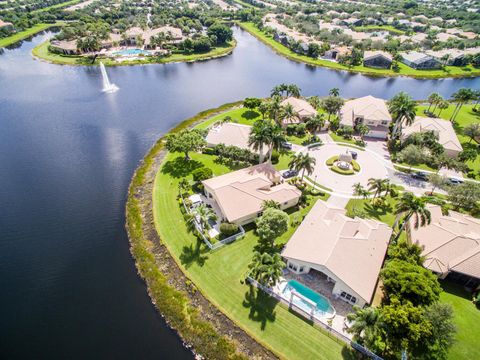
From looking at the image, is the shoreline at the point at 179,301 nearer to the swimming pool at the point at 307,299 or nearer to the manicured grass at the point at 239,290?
the manicured grass at the point at 239,290

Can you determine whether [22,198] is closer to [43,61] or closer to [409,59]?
[43,61]

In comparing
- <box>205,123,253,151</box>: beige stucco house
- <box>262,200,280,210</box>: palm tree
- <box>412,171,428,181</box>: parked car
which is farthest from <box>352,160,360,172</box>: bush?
<box>262,200,280,210</box>: palm tree

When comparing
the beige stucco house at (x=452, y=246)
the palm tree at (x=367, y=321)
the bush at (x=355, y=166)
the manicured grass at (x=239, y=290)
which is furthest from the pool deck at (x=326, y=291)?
the bush at (x=355, y=166)

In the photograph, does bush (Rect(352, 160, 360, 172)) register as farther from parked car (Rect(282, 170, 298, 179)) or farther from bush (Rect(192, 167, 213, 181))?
bush (Rect(192, 167, 213, 181))

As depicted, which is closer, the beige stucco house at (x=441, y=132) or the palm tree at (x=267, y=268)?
the palm tree at (x=267, y=268)

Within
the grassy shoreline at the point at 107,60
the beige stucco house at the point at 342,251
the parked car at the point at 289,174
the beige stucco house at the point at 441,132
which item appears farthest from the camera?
the grassy shoreline at the point at 107,60

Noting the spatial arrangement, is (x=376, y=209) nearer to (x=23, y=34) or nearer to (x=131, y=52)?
(x=131, y=52)
